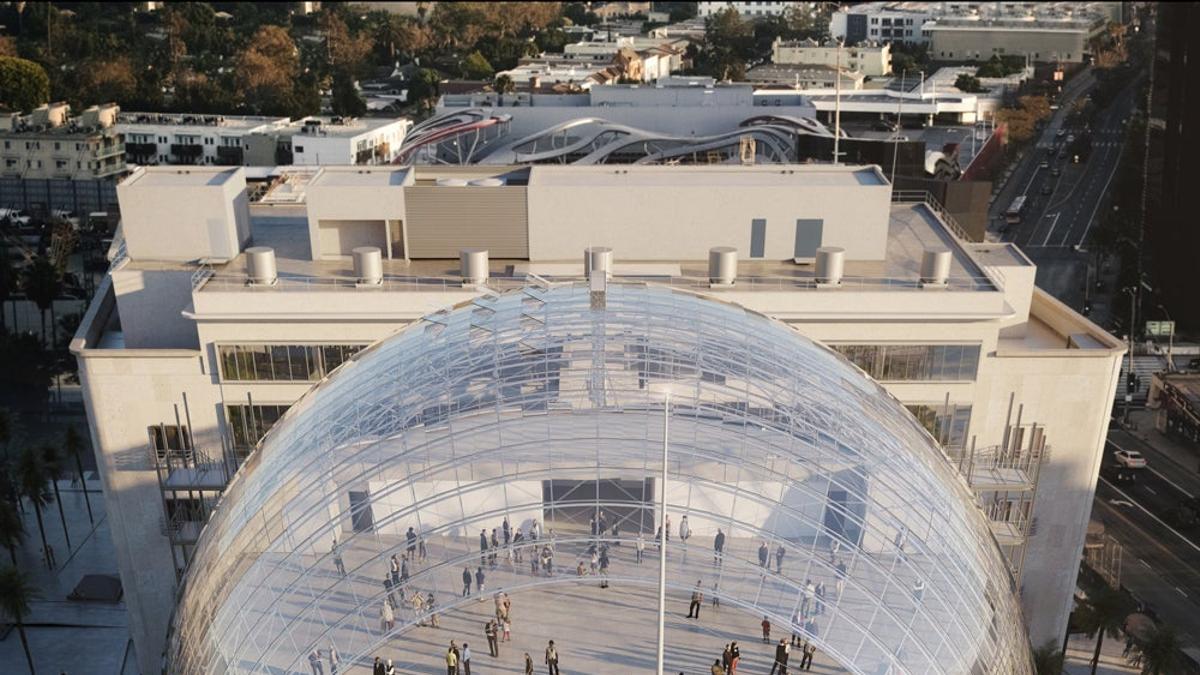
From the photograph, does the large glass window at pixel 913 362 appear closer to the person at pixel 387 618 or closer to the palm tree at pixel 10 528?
the person at pixel 387 618

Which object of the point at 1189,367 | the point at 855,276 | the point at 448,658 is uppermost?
the point at 855,276

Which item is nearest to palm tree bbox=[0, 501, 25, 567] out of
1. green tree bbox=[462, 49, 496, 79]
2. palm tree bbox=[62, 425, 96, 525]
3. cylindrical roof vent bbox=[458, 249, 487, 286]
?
palm tree bbox=[62, 425, 96, 525]

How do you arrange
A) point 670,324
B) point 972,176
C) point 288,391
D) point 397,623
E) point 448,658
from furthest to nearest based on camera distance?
1. point 972,176
2. point 288,391
3. point 670,324
4. point 448,658
5. point 397,623

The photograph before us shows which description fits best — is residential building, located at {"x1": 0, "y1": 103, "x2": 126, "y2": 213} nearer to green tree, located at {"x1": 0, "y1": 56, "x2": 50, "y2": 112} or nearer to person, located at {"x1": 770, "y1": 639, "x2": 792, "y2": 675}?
green tree, located at {"x1": 0, "y1": 56, "x2": 50, "y2": 112}

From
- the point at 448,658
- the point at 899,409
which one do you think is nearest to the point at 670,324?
the point at 899,409

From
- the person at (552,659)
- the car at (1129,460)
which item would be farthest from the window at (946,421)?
the car at (1129,460)

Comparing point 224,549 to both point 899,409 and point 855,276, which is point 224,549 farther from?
point 855,276
